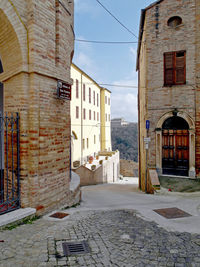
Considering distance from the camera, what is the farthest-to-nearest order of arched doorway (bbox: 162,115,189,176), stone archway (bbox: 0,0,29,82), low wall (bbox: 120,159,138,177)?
low wall (bbox: 120,159,138,177) → arched doorway (bbox: 162,115,189,176) → stone archway (bbox: 0,0,29,82)

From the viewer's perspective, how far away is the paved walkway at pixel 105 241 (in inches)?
131

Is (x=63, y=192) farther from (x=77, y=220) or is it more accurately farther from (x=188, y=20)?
(x=188, y=20)

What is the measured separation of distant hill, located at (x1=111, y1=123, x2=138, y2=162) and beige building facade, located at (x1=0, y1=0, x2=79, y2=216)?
47820 mm

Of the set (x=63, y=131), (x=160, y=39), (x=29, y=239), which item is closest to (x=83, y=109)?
(x=160, y=39)

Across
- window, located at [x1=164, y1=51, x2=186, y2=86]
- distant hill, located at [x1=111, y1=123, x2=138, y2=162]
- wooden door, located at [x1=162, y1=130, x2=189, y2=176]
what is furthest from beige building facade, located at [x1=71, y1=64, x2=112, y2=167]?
distant hill, located at [x1=111, y1=123, x2=138, y2=162]

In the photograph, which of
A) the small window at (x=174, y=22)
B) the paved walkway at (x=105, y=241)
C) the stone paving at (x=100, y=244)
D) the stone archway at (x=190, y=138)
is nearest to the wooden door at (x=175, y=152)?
the stone archway at (x=190, y=138)

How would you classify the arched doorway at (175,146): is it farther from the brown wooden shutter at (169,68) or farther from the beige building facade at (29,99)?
the beige building facade at (29,99)

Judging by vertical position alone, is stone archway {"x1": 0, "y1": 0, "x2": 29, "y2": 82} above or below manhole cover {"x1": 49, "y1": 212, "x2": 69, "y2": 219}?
above

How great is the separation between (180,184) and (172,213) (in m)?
4.26

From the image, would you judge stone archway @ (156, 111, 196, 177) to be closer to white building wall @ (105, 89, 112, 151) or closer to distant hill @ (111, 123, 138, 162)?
white building wall @ (105, 89, 112, 151)

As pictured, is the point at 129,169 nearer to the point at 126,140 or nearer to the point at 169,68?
the point at 169,68

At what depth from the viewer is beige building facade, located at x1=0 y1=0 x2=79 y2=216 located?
199 inches

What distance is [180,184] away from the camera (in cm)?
999

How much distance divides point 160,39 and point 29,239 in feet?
34.7
